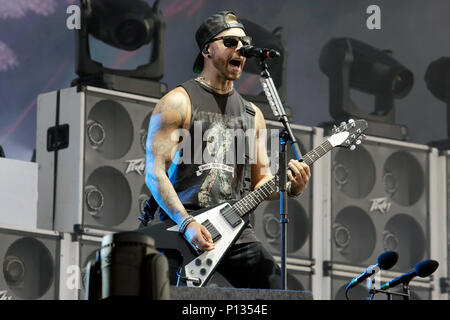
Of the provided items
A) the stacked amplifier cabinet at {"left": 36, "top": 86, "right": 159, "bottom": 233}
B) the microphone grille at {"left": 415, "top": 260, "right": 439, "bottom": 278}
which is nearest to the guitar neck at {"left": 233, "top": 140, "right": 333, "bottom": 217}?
the microphone grille at {"left": 415, "top": 260, "right": 439, "bottom": 278}

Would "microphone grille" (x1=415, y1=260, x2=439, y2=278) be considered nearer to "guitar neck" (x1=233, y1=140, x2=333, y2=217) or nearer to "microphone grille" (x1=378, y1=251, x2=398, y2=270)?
"microphone grille" (x1=378, y1=251, x2=398, y2=270)

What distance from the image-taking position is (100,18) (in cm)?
614

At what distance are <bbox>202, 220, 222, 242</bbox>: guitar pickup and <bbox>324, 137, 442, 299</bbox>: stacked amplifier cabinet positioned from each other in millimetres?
2991

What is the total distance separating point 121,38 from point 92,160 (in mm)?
857

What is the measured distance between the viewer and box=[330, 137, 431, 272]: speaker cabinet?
699cm

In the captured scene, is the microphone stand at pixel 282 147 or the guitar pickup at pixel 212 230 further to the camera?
the guitar pickup at pixel 212 230

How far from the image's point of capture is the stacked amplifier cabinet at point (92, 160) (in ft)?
19.5

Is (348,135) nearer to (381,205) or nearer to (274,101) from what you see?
(274,101)

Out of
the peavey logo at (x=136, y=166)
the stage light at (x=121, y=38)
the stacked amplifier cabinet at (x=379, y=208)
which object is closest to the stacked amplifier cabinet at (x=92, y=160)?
the peavey logo at (x=136, y=166)

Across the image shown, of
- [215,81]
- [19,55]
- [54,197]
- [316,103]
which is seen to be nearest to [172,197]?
[215,81]

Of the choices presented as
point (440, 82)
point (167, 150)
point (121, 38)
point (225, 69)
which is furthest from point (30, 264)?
point (440, 82)

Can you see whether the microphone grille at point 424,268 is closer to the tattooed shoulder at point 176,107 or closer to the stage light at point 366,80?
the tattooed shoulder at point 176,107

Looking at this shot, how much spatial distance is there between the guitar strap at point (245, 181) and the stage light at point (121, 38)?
6.72 ft
